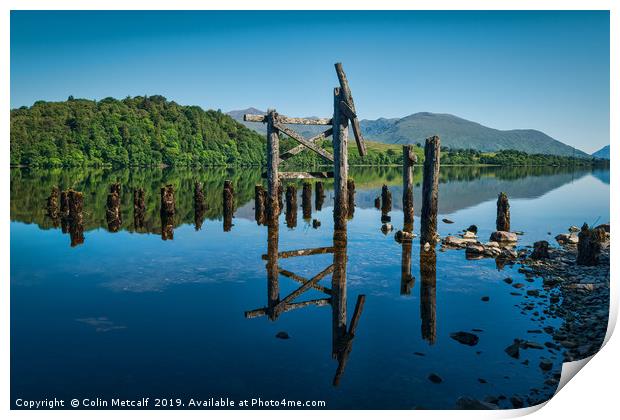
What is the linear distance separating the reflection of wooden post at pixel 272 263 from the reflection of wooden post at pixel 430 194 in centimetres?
533

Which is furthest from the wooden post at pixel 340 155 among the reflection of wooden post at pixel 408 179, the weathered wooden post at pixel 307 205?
the weathered wooden post at pixel 307 205

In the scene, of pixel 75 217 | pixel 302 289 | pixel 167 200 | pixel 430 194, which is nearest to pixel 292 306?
pixel 302 289

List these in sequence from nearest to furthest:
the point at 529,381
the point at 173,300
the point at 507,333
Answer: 1. the point at 529,381
2. the point at 507,333
3. the point at 173,300

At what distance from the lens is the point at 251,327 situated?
28.1 feet

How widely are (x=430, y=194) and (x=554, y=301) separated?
259 inches

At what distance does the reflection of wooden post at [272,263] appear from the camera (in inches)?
398

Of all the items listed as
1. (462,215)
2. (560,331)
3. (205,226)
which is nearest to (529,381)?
(560,331)

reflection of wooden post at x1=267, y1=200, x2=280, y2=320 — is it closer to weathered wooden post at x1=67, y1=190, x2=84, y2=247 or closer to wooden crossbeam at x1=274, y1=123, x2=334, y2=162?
wooden crossbeam at x1=274, y1=123, x2=334, y2=162
